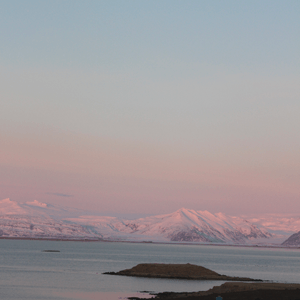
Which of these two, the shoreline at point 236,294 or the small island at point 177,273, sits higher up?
the shoreline at point 236,294

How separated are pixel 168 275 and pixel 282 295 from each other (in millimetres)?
46669

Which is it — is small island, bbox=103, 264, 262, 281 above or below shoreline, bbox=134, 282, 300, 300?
below

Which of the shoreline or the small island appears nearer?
the shoreline

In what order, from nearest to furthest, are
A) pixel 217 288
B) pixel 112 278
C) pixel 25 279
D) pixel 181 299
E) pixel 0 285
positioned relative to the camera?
pixel 181 299
pixel 217 288
pixel 0 285
pixel 25 279
pixel 112 278

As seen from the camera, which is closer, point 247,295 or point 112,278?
point 247,295

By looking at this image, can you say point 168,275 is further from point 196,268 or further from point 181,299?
point 181,299

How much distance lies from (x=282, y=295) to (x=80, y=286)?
126 ft

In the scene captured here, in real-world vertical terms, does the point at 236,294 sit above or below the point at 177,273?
above

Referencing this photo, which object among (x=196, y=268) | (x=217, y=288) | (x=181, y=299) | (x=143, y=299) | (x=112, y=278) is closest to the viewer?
(x=181, y=299)

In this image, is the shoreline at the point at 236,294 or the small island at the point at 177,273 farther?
the small island at the point at 177,273

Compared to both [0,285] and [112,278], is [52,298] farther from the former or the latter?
[112,278]

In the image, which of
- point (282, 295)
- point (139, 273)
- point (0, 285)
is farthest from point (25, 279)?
point (282, 295)

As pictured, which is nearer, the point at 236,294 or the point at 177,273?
the point at 236,294

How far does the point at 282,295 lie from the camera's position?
240 ft
